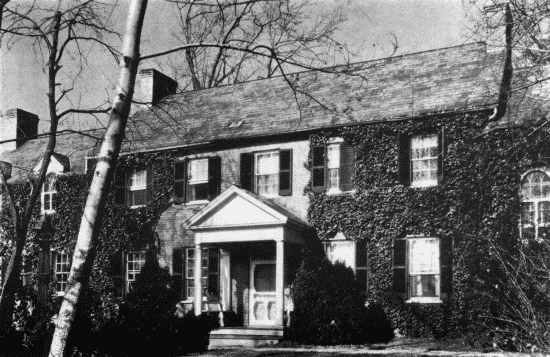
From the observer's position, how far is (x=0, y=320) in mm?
17438

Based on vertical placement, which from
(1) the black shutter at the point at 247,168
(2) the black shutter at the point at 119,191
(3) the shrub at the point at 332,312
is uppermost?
(1) the black shutter at the point at 247,168

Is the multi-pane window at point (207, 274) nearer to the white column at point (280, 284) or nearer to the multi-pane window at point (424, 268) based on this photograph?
the white column at point (280, 284)

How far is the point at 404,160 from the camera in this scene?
20.2m

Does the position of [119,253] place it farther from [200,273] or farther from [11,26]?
[11,26]

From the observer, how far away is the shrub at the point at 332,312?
17.7 metres

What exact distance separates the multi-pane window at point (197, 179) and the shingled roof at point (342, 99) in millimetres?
735

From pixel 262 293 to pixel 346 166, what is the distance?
4684 mm

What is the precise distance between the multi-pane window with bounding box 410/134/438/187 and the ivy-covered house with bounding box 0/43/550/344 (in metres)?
0.04

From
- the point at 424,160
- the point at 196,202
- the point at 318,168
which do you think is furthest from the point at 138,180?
the point at 424,160

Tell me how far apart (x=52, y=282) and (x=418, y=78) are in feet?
47.4

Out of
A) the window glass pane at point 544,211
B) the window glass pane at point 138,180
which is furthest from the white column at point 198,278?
the window glass pane at point 544,211

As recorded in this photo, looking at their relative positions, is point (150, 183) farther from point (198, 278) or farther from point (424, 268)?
point (424, 268)

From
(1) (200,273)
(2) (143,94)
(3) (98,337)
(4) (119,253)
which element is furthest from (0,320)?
(2) (143,94)

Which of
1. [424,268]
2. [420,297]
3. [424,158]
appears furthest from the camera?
[424,158]
